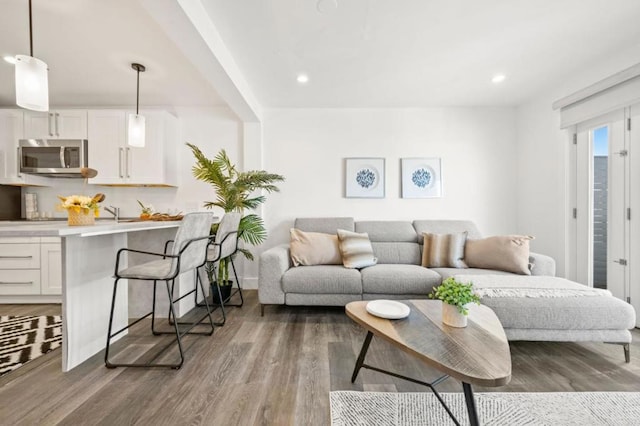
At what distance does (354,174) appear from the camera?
11.5 ft

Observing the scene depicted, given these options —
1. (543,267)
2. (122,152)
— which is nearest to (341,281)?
(543,267)

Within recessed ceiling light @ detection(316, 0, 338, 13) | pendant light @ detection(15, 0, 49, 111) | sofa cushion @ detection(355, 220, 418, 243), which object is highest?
recessed ceiling light @ detection(316, 0, 338, 13)

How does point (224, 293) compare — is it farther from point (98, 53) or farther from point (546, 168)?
point (546, 168)

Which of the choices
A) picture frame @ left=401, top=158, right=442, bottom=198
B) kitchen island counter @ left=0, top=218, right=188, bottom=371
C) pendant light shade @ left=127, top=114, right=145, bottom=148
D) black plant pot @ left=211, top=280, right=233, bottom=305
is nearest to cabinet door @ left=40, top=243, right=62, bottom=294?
kitchen island counter @ left=0, top=218, right=188, bottom=371

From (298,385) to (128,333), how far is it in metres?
1.61

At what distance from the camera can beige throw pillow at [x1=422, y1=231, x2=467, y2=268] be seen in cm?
274

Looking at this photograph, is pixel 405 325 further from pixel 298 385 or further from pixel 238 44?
pixel 238 44

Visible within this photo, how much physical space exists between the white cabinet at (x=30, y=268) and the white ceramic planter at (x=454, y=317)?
3.87 metres

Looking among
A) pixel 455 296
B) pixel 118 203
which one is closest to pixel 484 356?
pixel 455 296

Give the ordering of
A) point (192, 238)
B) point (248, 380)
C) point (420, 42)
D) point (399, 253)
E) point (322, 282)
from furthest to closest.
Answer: point (399, 253) → point (322, 282) → point (420, 42) → point (192, 238) → point (248, 380)

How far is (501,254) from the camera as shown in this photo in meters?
2.54

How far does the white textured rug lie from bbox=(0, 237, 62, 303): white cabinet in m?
3.42

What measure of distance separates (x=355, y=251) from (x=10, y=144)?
422 cm

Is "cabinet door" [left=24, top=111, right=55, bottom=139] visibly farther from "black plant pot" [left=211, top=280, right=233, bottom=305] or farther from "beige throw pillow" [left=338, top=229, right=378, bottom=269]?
"beige throw pillow" [left=338, top=229, right=378, bottom=269]
